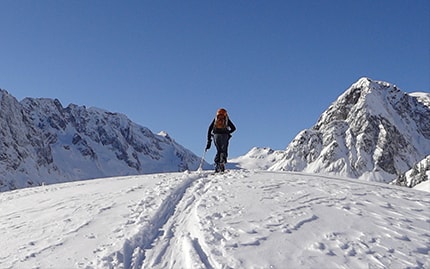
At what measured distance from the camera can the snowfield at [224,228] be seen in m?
8.01

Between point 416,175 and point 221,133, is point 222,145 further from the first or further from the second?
point 416,175

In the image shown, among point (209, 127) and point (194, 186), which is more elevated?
point (209, 127)

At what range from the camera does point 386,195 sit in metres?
13.0

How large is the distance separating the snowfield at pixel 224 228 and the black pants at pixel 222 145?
18.8 feet

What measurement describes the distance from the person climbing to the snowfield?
226 inches

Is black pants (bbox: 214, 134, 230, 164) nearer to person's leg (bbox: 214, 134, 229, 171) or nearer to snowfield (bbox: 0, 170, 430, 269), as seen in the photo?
person's leg (bbox: 214, 134, 229, 171)

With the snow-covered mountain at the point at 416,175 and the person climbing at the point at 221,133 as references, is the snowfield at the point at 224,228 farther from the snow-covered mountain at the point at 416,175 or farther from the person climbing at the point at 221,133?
the snow-covered mountain at the point at 416,175

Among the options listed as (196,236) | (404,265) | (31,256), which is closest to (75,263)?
(31,256)

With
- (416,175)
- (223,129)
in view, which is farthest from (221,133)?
(416,175)

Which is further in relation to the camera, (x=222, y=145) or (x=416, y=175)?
(x=416, y=175)

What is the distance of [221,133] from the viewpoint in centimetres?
2005

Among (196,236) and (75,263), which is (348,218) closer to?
(196,236)

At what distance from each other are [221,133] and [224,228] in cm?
1076

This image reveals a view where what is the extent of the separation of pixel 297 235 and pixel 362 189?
5665 millimetres
